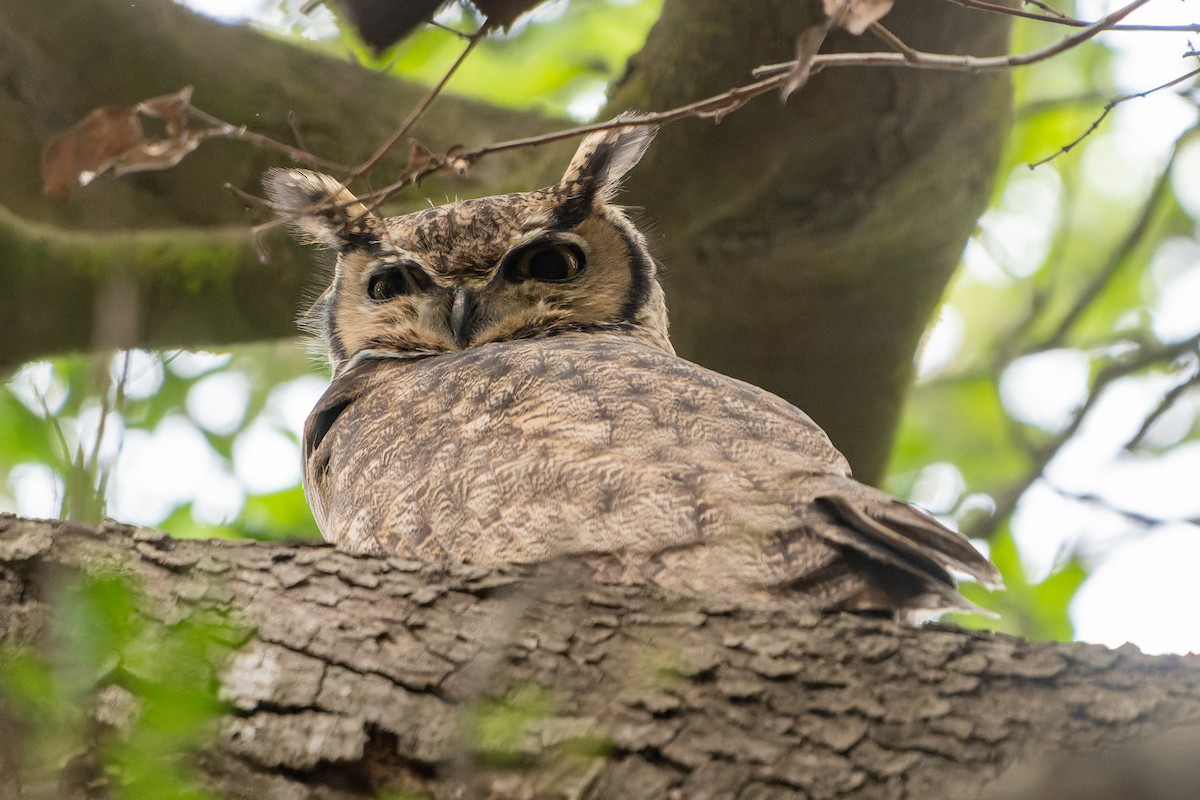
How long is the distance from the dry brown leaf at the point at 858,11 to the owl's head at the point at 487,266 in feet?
5.04

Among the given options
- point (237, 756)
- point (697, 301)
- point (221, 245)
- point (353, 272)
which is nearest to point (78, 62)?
point (221, 245)

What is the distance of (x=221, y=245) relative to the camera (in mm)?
3256

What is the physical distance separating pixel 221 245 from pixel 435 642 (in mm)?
1935

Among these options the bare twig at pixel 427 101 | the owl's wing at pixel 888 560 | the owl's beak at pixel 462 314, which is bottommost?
the owl's wing at pixel 888 560

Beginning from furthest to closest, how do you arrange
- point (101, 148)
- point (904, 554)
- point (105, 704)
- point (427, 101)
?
point (427, 101)
point (101, 148)
point (904, 554)
point (105, 704)

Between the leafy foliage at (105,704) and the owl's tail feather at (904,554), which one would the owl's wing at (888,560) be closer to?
the owl's tail feather at (904,554)

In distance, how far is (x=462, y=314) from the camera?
123 inches

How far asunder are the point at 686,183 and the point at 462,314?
83cm

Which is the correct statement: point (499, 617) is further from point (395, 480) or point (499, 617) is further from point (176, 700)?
point (395, 480)

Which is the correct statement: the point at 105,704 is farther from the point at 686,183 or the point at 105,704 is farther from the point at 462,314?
the point at 686,183

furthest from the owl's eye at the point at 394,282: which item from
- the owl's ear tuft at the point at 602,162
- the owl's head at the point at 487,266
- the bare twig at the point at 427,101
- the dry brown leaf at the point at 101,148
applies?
the dry brown leaf at the point at 101,148

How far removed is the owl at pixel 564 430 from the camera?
1.90 metres

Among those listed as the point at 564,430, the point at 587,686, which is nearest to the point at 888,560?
the point at 587,686

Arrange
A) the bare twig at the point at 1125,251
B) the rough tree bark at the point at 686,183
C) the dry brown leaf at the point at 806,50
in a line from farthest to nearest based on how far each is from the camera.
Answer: the bare twig at the point at 1125,251, the rough tree bark at the point at 686,183, the dry brown leaf at the point at 806,50
